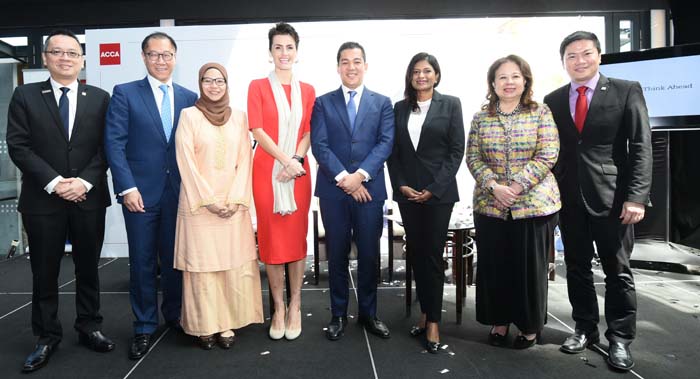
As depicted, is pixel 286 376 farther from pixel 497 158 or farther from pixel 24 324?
pixel 24 324

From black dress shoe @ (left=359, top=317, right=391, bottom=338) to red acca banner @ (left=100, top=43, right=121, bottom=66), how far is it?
13.7ft

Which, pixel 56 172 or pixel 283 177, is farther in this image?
pixel 283 177

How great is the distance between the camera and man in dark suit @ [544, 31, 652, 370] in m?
2.32

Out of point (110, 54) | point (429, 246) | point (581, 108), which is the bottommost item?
point (429, 246)

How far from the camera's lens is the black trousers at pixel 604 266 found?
A: 7.83 feet

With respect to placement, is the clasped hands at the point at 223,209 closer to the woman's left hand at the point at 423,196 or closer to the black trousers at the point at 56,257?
the black trousers at the point at 56,257

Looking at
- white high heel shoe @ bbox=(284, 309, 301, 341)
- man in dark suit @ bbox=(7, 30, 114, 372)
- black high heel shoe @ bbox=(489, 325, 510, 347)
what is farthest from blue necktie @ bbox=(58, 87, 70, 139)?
black high heel shoe @ bbox=(489, 325, 510, 347)

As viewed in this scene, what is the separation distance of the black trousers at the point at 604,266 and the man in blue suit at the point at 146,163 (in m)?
2.25

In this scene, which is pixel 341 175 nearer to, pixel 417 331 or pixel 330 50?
pixel 417 331

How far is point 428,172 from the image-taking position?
2529mm

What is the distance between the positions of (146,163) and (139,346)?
3.34ft

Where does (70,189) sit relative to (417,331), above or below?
above

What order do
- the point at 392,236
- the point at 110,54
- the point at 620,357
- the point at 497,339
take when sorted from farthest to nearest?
the point at 110,54
the point at 392,236
the point at 497,339
the point at 620,357

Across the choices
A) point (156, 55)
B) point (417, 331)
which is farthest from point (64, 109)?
point (417, 331)
